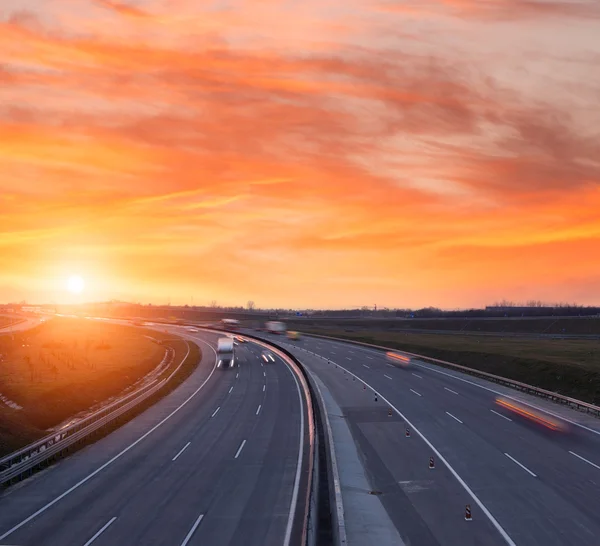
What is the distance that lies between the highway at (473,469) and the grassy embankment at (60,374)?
76.5 ft

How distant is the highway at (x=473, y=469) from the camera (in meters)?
22.7

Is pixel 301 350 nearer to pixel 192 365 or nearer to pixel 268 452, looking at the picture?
pixel 192 365

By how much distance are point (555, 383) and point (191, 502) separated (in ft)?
147

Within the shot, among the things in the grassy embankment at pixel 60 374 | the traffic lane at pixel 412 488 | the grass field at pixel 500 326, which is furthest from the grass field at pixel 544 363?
the grass field at pixel 500 326

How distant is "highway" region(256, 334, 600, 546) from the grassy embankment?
23306 mm

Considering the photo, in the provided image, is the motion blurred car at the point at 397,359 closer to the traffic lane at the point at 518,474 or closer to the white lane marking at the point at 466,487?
the traffic lane at the point at 518,474

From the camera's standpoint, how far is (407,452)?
34.4 metres

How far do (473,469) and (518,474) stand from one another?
2.19 metres

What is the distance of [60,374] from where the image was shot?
75.6 metres

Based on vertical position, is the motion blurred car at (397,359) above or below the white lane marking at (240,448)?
above

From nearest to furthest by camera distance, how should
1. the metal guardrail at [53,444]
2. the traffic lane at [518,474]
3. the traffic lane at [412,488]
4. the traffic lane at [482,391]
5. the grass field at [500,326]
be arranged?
the traffic lane at [412,488], the traffic lane at [518,474], the metal guardrail at [53,444], the traffic lane at [482,391], the grass field at [500,326]

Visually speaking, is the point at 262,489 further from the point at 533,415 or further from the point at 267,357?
the point at 267,357

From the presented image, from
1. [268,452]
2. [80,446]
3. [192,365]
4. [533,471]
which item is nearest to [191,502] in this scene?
[268,452]

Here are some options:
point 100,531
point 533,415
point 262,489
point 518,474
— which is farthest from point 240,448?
point 533,415
